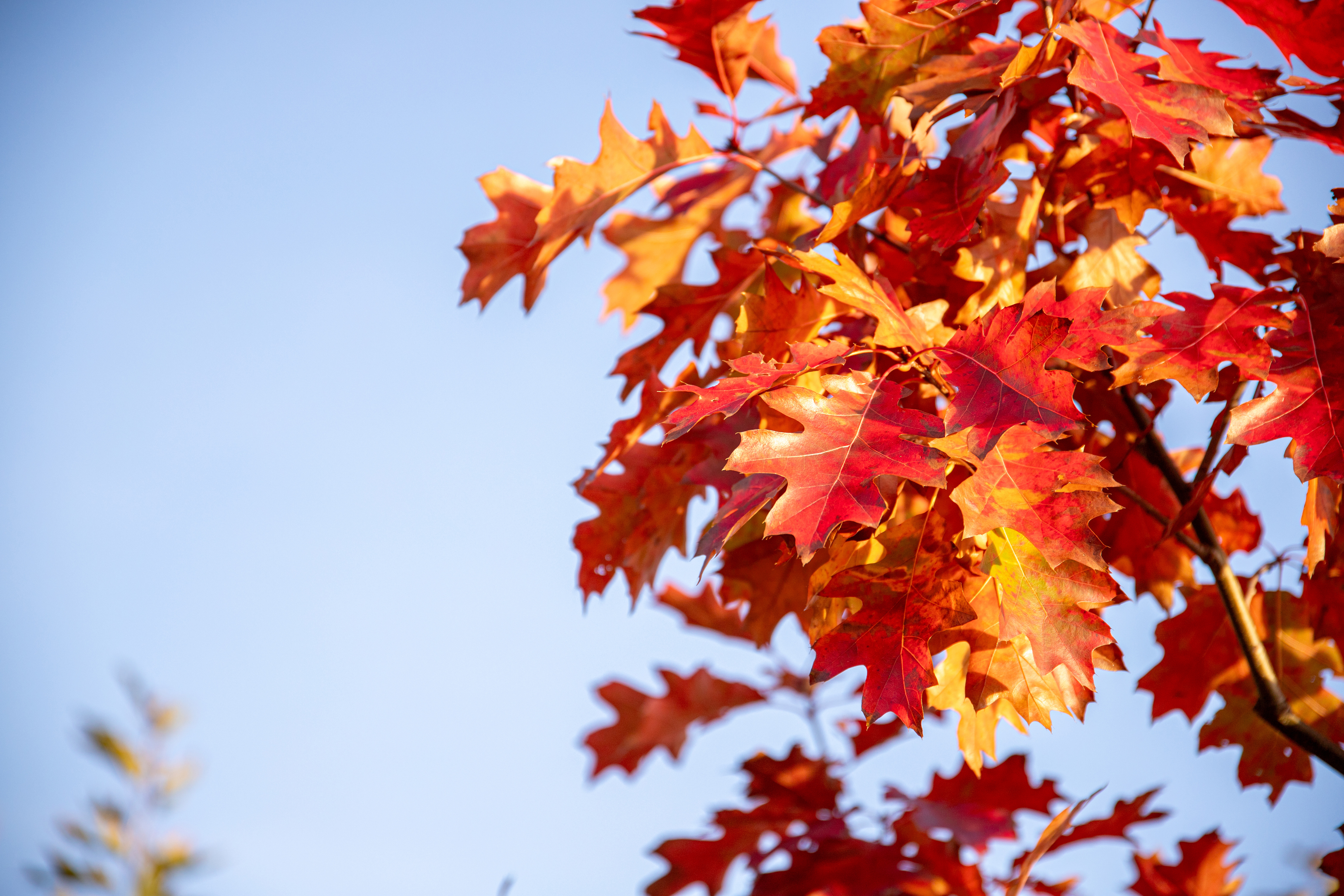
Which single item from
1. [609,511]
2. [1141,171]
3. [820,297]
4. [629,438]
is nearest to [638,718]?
[609,511]

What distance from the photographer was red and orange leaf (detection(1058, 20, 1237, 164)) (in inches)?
37.0

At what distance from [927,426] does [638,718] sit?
1.27 metres

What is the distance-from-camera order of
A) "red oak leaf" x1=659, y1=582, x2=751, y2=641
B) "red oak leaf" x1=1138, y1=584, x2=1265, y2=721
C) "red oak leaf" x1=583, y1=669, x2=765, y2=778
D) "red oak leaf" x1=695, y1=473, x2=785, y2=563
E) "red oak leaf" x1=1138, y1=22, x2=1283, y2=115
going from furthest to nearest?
1. "red oak leaf" x1=659, y1=582, x2=751, y2=641
2. "red oak leaf" x1=583, y1=669, x2=765, y2=778
3. "red oak leaf" x1=1138, y1=584, x2=1265, y2=721
4. "red oak leaf" x1=1138, y1=22, x2=1283, y2=115
5. "red oak leaf" x1=695, y1=473, x2=785, y2=563

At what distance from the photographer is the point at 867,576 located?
0.91 metres

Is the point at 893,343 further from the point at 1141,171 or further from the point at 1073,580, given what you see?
the point at 1141,171

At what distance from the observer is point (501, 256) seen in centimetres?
136

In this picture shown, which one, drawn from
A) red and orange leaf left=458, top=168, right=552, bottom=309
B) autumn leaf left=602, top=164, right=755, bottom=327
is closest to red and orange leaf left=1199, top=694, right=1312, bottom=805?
autumn leaf left=602, top=164, right=755, bottom=327

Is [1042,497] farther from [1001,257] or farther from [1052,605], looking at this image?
[1001,257]

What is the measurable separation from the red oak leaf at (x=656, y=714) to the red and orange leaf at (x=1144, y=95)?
1.36 m

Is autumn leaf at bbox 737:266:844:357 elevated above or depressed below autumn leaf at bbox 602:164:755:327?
below

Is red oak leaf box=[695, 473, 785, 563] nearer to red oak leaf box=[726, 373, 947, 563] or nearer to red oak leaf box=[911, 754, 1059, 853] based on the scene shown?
red oak leaf box=[726, 373, 947, 563]

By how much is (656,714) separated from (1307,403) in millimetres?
1359

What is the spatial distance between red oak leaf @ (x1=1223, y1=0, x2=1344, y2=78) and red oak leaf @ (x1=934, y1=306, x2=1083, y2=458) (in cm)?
53

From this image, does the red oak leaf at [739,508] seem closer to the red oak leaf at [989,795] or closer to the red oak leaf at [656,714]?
the red oak leaf at [989,795]
